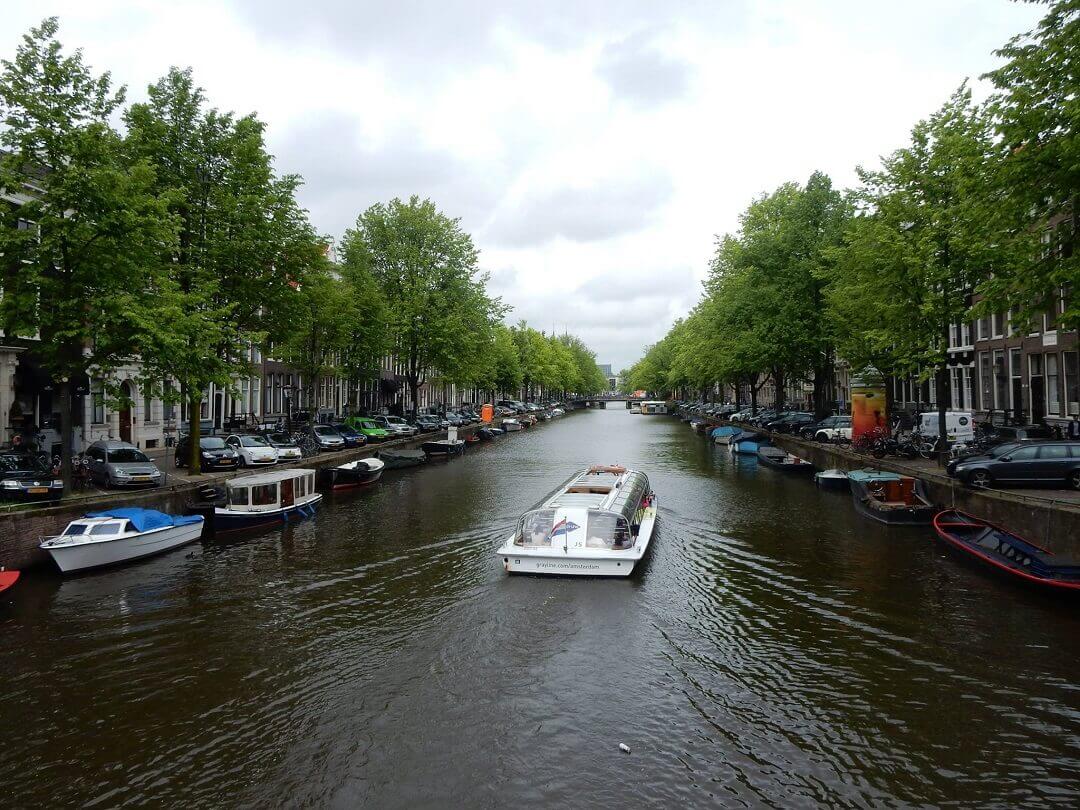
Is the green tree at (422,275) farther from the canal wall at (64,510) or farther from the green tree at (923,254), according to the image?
the green tree at (923,254)

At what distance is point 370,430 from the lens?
4791 cm

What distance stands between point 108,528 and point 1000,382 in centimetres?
4571

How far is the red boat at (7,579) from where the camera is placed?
592 inches

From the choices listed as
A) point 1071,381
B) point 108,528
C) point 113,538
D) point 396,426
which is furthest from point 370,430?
point 1071,381

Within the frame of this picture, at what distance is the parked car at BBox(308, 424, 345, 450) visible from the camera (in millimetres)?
40812

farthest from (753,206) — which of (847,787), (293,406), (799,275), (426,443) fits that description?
(847,787)

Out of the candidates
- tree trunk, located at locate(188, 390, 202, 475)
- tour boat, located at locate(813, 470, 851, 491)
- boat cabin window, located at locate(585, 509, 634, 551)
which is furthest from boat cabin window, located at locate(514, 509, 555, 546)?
tour boat, located at locate(813, 470, 851, 491)

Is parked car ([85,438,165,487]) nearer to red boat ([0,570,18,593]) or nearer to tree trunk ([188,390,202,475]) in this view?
tree trunk ([188,390,202,475])

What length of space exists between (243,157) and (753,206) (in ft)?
131

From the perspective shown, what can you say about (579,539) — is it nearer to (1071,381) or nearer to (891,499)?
(891,499)

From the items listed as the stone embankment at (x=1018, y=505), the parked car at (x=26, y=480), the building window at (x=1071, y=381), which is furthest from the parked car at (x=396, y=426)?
the building window at (x=1071, y=381)

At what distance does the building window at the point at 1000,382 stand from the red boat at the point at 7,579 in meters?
46.7

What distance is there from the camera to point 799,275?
1725 inches

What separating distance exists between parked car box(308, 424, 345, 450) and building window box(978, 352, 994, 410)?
40.2 m
